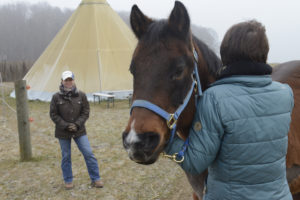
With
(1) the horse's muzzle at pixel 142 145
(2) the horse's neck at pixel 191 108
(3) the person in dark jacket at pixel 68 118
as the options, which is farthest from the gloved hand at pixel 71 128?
(1) the horse's muzzle at pixel 142 145

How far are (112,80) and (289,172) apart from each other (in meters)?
12.4

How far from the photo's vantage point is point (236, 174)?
149cm

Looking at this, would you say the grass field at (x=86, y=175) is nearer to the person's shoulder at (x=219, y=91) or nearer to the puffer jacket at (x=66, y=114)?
the puffer jacket at (x=66, y=114)

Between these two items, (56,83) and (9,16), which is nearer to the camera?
(56,83)

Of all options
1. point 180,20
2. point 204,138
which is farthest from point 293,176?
point 180,20

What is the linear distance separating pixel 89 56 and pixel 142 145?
13296mm

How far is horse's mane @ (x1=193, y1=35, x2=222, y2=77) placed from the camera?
187 cm

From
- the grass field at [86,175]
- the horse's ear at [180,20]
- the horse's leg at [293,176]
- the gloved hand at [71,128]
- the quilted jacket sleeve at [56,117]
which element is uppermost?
the horse's ear at [180,20]

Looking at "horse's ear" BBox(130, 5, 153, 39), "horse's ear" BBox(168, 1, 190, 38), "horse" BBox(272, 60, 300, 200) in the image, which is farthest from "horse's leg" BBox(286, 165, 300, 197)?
"horse's ear" BBox(130, 5, 153, 39)

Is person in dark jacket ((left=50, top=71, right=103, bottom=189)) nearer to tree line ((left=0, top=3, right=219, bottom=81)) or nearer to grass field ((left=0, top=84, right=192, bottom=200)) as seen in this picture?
grass field ((left=0, top=84, right=192, bottom=200))

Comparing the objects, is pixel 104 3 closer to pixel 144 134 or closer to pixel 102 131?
pixel 102 131

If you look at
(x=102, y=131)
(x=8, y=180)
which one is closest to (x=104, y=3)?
(x=102, y=131)

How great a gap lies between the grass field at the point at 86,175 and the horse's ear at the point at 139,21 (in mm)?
3189

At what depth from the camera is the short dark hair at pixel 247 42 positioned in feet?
4.88
